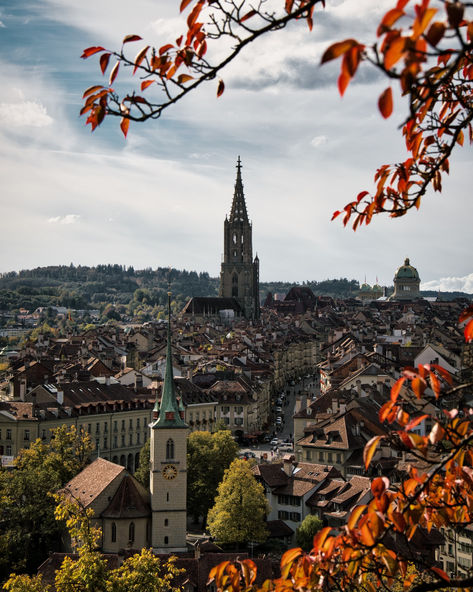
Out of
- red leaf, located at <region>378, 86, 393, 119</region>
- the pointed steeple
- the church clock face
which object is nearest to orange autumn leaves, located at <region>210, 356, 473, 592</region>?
red leaf, located at <region>378, 86, 393, 119</region>

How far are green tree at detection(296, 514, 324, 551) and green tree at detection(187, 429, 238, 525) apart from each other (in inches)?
290

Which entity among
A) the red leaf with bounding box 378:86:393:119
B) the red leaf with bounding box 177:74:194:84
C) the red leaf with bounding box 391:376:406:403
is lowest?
the red leaf with bounding box 391:376:406:403

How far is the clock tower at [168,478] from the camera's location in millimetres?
44812

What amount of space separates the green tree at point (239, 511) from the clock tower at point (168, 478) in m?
2.43

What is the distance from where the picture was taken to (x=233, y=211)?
199375mm

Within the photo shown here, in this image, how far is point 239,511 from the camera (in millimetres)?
46875

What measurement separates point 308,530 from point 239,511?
148 inches

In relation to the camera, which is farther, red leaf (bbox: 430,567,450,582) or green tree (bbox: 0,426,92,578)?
green tree (bbox: 0,426,92,578)

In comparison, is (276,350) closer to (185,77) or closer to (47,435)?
(47,435)

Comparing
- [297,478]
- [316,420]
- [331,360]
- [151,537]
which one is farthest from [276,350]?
[151,537]

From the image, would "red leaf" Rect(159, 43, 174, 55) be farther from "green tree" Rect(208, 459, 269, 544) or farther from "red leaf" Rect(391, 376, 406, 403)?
"green tree" Rect(208, 459, 269, 544)

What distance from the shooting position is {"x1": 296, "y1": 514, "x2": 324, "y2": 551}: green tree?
152 ft

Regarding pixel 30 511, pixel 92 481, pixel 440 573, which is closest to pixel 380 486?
pixel 440 573

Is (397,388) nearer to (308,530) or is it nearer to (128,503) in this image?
(128,503)
